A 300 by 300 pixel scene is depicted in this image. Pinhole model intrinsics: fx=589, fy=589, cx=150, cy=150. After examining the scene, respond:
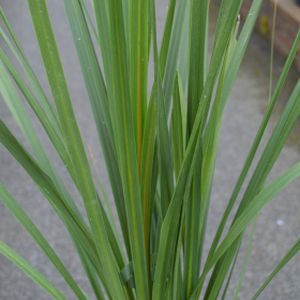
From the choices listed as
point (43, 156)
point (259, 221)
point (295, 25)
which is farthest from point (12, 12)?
point (43, 156)

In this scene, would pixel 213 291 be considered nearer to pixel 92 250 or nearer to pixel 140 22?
pixel 92 250

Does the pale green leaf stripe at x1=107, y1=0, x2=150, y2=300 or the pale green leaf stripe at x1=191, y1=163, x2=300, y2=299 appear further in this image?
the pale green leaf stripe at x1=191, y1=163, x2=300, y2=299

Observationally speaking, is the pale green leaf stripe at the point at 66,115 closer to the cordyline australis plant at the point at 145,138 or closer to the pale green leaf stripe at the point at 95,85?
the cordyline australis plant at the point at 145,138

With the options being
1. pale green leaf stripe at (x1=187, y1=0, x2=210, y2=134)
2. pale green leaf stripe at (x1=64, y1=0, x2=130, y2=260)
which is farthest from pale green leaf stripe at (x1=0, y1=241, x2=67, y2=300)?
pale green leaf stripe at (x1=187, y1=0, x2=210, y2=134)

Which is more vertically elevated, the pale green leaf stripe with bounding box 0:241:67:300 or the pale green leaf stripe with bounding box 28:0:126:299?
the pale green leaf stripe with bounding box 28:0:126:299

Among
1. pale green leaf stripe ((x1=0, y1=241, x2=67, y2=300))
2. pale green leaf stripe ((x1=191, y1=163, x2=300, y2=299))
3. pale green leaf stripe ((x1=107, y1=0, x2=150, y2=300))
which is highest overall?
pale green leaf stripe ((x1=107, y1=0, x2=150, y2=300))

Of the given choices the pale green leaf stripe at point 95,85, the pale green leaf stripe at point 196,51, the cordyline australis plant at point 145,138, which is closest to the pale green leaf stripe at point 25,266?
the cordyline australis plant at point 145,138

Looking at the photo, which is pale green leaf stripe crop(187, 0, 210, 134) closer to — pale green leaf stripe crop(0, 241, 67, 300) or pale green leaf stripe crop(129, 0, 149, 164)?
pale green leaf stripe crop(129, 0, 149, 164)
